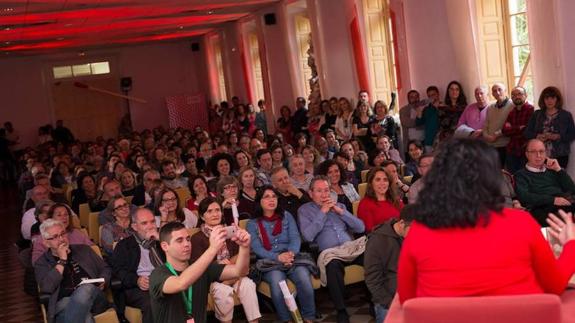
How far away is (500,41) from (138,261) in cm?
727

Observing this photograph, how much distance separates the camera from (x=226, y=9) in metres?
19.6

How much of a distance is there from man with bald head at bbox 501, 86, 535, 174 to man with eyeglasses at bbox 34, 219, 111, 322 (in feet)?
18.8

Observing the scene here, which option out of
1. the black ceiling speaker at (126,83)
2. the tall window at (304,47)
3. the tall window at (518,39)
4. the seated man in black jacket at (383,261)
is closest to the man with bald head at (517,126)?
the tall window at (518,39)

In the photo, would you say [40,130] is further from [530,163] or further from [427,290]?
[427,290]

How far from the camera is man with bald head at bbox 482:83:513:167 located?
11.1 metres

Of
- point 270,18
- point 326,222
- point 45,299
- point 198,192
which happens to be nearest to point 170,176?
point 198,192

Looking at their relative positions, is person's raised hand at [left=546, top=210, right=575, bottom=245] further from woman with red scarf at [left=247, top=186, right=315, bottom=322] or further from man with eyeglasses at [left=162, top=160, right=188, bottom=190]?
man with eyeglasses at [left=162, top=160, right=188, bottom=190]

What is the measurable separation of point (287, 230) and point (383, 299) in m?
1.76

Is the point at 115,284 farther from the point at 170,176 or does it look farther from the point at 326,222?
the point at 170,176

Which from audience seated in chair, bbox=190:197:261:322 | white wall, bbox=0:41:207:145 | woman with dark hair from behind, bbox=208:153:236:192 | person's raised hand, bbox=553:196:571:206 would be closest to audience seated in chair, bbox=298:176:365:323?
audience seated in chair, bbox=190:197:261:322

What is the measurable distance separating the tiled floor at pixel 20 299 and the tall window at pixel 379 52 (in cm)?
658

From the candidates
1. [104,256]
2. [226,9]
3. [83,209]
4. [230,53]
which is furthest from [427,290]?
[230,53]

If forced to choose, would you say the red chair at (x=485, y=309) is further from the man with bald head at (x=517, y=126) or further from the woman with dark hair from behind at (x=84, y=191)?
Result: the woman with dark hair from behind at (x=84, y=191)

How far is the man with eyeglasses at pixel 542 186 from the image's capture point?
7.95m
